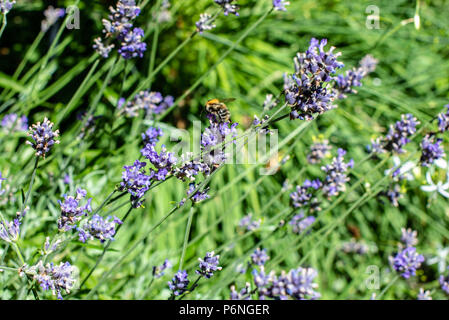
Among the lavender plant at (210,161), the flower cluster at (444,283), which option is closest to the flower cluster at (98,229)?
the lavender plant at (210,161)

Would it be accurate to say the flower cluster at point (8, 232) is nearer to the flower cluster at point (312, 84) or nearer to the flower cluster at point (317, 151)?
the flower cluster at point (312, 84)

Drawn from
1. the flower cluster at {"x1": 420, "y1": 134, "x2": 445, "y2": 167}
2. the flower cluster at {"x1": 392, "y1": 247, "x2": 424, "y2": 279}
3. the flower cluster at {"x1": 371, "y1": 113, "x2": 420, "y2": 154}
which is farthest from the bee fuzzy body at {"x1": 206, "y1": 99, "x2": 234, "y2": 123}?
the flower cluster at {"x1": 392, "y1": 247, "x2": 424, "y2": 279}

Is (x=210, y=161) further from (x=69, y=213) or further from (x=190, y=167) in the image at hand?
(x=69, y=213)

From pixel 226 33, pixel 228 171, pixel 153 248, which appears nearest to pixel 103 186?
pixel 153 248

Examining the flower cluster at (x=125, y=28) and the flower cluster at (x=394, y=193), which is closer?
the flower cluster at (x=125, y=28)

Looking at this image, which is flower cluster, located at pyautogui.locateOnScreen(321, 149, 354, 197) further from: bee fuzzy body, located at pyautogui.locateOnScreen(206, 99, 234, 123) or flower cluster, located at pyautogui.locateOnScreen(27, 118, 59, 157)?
flower cluster, located at pyautogui.locateOnScreen(27, 118, 59, 157)

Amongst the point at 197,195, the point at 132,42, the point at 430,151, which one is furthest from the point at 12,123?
the point at 430,151

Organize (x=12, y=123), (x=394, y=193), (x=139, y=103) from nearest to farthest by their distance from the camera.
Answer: (x=394, y=193) < (x=139, y=103) < (x=12, y=123)
